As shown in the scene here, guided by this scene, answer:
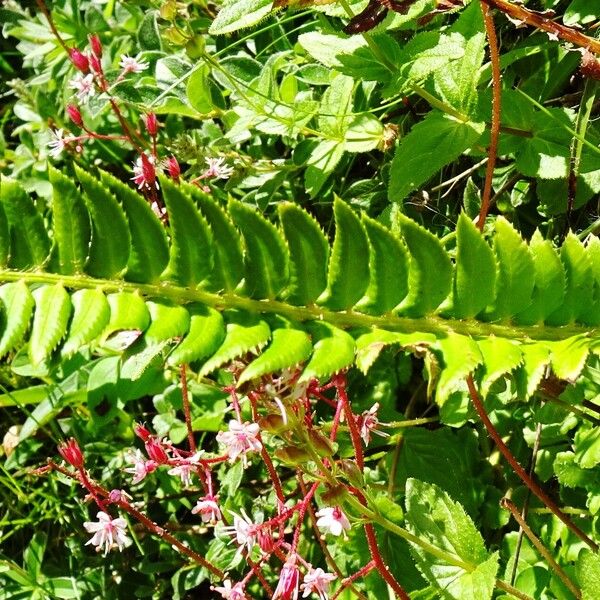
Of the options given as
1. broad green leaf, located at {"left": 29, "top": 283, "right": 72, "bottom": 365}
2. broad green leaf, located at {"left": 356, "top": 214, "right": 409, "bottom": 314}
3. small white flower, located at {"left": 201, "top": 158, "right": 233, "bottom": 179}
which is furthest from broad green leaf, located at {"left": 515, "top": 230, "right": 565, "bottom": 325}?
small white flower, located at {"left": 201, "top": 158, "right": 233, "bottom": 179}

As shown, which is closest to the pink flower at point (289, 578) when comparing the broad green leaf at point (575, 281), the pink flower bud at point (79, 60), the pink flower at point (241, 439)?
the pink flower at point (241, 439)

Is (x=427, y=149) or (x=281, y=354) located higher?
(x=427, y=149)

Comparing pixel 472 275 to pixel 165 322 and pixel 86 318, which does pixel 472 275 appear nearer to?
pixel 165 322

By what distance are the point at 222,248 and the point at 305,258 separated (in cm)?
14

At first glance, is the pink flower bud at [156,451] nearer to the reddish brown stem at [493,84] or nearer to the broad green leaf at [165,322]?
the broad green leaf at [165,322]

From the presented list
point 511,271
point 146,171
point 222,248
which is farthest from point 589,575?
point 146,171

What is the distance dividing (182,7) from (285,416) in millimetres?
1662

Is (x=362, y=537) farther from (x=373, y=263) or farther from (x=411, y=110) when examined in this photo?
(x=411, y=110)

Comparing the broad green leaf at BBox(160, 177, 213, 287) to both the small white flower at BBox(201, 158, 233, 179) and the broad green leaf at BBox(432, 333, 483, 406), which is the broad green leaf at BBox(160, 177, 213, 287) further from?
the small white flower at BBox(201, 158, 233, 179)

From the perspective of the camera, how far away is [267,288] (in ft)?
4.70

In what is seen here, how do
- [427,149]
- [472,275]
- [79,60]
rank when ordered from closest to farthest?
[472,275]
[427,149]
[79,60]

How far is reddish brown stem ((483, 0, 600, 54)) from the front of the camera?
160 cm

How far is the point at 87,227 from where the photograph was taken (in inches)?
54.4

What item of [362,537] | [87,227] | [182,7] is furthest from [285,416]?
[182,7]
